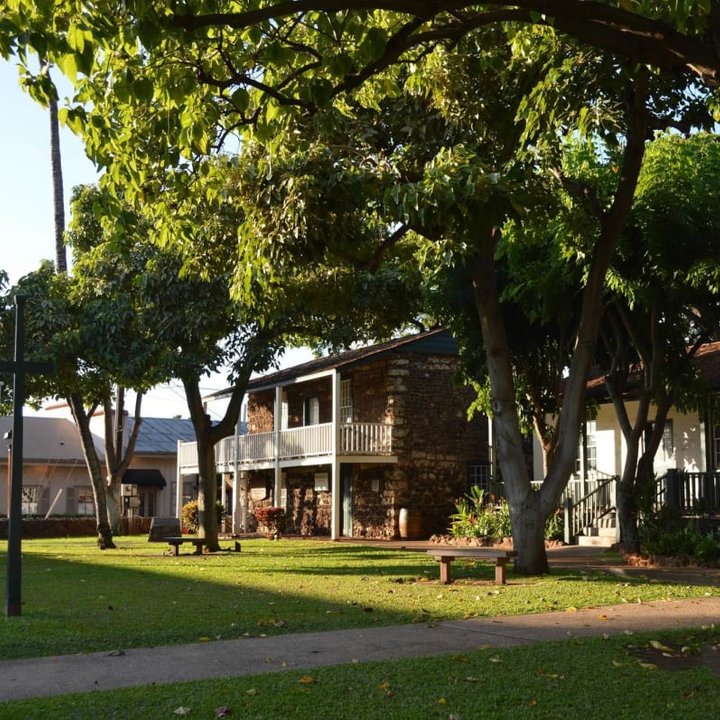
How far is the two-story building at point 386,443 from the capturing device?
3020 cm

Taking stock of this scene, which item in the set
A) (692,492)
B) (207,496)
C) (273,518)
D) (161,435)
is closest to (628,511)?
(692,492)

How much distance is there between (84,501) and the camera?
44500 millimetres

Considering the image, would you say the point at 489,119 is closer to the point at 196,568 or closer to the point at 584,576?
the point at 584,576

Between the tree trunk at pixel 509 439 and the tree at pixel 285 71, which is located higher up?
the tree at pixel 285 71

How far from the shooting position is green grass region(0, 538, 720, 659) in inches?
387

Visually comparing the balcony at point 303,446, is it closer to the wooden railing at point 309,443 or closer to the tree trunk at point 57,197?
the wooden railing at point 309,443

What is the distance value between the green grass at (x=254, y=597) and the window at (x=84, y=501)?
24486mm

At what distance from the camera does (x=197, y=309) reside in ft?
70.9

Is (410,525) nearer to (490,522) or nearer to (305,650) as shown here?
(490,522)

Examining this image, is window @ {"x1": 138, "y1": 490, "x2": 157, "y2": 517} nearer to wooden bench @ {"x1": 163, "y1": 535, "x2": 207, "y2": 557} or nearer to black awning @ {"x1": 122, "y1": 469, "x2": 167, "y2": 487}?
black awning @ {"x1": 122, "y1": 469, "x2": 167, "y2": 487}

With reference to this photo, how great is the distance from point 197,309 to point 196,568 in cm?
573

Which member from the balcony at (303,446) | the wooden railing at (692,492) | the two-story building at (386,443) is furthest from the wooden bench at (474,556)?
the balcony at (303,446)

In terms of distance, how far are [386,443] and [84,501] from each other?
1945 cm

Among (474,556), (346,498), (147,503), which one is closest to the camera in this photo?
(474,556)
